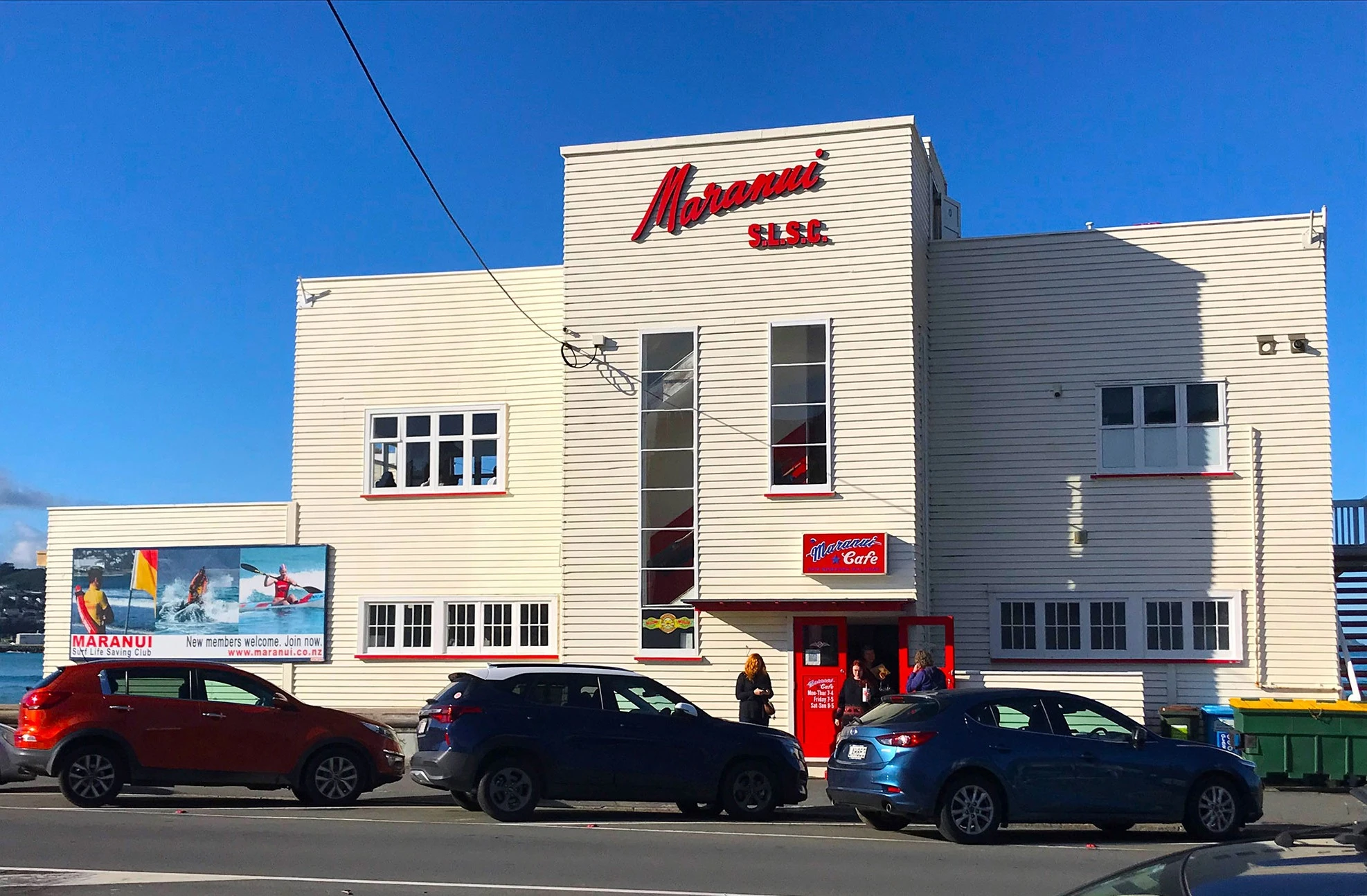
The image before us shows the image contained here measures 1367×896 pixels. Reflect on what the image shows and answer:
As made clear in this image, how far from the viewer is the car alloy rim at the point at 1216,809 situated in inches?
511

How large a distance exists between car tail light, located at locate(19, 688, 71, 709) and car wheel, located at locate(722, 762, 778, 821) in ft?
23.2

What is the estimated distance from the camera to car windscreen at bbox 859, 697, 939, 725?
12867mm

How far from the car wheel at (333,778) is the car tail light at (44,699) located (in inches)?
104

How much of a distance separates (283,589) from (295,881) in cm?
1380

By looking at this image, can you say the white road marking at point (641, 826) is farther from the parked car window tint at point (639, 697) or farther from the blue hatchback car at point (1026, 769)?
the parked car window tint at point (639, 697)

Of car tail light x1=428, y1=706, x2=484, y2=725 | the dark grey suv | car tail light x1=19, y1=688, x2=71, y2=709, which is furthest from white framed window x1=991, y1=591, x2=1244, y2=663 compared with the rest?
car tail light x1=19, y1=688, x2=71, y2=709

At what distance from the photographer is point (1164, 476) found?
20375mm

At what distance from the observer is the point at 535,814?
1417cm

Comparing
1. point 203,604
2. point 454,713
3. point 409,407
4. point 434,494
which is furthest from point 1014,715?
point 203,604

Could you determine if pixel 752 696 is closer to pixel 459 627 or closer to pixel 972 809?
pixel 972 809

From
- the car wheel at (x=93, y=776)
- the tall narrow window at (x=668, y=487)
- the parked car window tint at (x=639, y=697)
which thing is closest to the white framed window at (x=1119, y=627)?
the tall narrow window at (x=668, y=487)

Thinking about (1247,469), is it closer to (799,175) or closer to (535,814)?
(799,175)

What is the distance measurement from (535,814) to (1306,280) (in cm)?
1420

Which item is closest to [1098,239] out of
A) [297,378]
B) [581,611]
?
[581,611]
